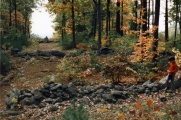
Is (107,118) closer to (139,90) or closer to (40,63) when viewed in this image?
(139,90)

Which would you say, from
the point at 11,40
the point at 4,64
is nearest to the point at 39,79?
the point at 4,64

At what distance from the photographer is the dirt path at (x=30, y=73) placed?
15.9m

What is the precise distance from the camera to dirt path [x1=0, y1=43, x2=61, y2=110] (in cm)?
1586

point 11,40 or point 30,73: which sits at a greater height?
point 11,40

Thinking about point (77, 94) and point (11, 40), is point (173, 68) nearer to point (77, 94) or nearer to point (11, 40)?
point (77, 94)

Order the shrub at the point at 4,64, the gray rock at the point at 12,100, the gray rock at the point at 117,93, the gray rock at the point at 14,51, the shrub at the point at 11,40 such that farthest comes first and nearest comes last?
the shrub at the point at 11,40 < the gray rock at the point at 14,51 < the shrub at the point at 4,64 < the gray rock at the point at 117,93 < the gray rock at the point at 12,100

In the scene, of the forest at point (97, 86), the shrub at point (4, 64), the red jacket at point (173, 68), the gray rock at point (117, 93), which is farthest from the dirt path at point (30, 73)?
the red jacket at point (173, 68)

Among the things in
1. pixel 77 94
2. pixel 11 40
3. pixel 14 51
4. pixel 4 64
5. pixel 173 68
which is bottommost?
pixel 77 94

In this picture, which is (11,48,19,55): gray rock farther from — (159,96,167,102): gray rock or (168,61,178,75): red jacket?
(159,96,167,102): gray rock

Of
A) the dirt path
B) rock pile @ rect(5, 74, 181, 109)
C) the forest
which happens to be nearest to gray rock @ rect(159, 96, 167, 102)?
the forest

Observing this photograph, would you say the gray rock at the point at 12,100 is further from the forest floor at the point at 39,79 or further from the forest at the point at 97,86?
the forest floor at the point at 39,79

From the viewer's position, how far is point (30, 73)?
19.1m

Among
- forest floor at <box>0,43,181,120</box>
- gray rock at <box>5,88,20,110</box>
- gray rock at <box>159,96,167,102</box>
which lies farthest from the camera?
gray rock at <box>5,88,20,110</box>

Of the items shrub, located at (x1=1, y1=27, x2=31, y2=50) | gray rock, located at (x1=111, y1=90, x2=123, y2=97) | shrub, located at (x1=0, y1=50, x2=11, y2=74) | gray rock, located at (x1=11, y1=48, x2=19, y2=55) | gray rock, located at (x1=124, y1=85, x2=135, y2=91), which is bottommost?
gray rock, located at (x1=111, y1=90, x2=123, y2=97)
